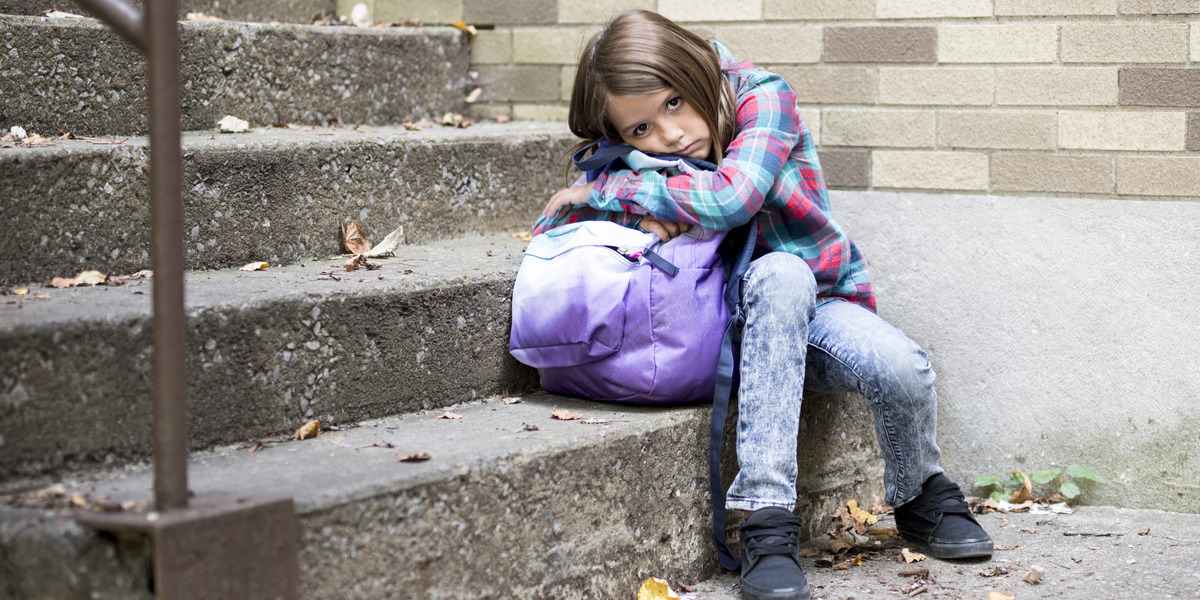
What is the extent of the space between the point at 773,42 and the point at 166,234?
82.5 inches

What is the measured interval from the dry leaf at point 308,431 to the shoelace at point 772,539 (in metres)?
0.90

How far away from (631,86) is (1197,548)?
1.72m

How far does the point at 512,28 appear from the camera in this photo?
354 cm

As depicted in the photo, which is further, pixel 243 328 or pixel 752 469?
pixel 752 469

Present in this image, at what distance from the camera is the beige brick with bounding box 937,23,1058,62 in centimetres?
287

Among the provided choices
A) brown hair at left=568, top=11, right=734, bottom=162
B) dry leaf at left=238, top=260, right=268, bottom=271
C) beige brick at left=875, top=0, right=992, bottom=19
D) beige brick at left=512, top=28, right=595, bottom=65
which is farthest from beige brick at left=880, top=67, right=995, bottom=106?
dry leaf at left=238, top=260, right=268, bottom=271

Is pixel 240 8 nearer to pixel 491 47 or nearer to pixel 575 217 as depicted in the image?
pixel 491 47

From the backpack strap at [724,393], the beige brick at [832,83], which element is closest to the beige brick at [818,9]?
the beige brick at [832,83]

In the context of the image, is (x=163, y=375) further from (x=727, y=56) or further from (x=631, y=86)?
(x=727, y=56)

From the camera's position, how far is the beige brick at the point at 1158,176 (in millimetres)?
2799

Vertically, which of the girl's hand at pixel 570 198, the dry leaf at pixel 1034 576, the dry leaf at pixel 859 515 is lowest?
the dry leaf at pixel 859 515

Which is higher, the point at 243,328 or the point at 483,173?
the point at 483,173

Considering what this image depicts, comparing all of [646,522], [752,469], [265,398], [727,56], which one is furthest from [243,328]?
[727,56]

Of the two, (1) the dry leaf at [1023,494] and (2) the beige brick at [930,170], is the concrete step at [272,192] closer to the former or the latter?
(2) the beige brick at [930,170]
